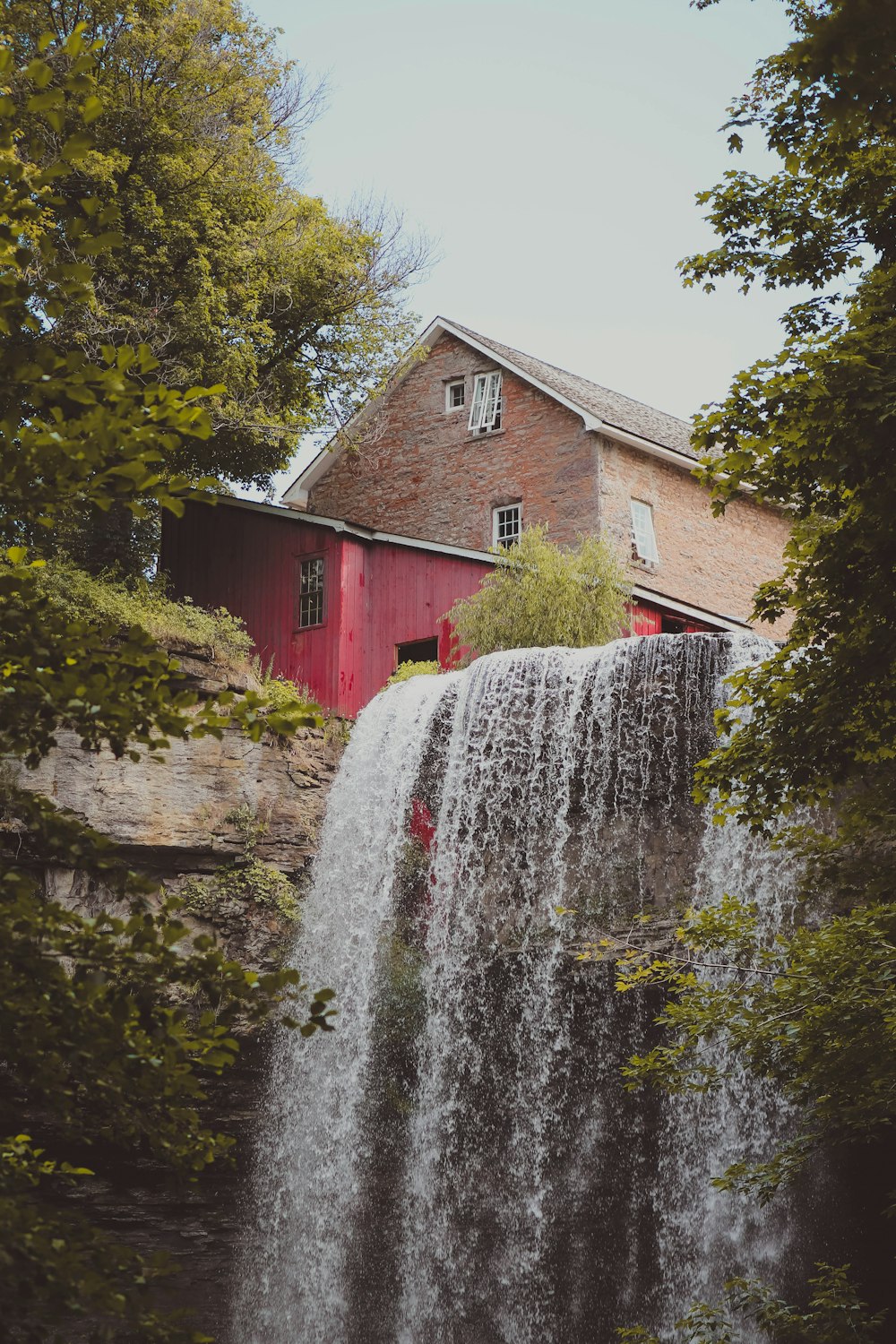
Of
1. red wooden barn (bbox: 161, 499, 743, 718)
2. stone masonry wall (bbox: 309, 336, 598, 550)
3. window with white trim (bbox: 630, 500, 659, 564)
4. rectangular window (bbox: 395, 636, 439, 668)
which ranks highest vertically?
stone masonry wall (bbox: 309, 336, 598, 550)

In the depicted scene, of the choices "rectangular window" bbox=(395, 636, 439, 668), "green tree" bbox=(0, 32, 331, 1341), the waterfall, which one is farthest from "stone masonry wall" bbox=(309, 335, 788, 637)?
"green tree" bbox=(0, 32, 331, 1341)

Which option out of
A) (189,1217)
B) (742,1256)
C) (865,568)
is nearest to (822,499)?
(865,568)

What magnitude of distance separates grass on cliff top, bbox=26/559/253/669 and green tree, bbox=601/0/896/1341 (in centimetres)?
1019

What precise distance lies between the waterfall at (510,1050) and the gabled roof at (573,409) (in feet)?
30.8

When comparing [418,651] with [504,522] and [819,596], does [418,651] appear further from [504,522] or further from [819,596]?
[819,596]

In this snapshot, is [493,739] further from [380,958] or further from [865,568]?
[865,568]

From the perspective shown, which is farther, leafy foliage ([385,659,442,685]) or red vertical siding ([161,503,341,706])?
red vertical siding ([161,503,341,706])

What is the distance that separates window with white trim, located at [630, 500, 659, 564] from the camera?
2512cm

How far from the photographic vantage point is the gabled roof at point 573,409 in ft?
82.5

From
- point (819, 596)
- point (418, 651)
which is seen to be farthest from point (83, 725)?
point (418, 651)

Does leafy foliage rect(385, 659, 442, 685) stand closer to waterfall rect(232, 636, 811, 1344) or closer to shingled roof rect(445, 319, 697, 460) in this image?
waterfall rect(232, 636, 811, 1344)

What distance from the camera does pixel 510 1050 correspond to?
14.9 meters

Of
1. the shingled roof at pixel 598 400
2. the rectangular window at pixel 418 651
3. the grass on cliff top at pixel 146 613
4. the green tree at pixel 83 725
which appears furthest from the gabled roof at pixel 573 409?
the green tree at pixel 83 725

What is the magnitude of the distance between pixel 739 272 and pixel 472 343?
19559 mm
